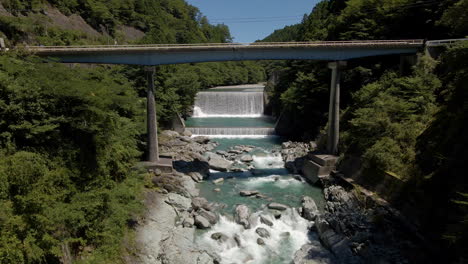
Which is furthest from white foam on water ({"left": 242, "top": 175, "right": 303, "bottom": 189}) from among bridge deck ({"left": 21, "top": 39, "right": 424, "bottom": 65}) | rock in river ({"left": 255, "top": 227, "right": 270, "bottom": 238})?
bridge deck ({"left": 21, "top": 39, "right": 424, "bottom": 65})

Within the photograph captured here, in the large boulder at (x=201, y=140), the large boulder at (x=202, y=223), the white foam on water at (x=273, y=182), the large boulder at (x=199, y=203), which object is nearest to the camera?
the large boulder at (x=202, y=223)

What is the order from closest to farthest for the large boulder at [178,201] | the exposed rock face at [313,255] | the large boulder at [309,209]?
1. the exposed rock face at [313,255]
2. the large boulder at [309,209]
3. the large boulder at [178,201]

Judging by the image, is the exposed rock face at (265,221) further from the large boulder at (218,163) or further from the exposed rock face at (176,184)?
the large boulder at (218,163)

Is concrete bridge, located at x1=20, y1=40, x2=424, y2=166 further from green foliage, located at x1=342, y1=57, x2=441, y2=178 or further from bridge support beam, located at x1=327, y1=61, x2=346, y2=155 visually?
green foliage, located at x1=342, y1=57, x2=441, y2=178

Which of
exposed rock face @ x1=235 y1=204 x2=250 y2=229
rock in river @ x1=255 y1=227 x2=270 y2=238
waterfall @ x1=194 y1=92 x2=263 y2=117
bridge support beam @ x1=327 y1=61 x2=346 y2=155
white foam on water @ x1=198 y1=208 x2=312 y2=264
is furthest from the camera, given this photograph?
waterfall @ x1=194 y1=92 x2=263 y2=117

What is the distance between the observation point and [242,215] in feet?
51.2

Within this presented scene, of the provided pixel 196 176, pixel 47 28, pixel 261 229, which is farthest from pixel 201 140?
pixel 47 28

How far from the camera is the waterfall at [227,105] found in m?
45.0

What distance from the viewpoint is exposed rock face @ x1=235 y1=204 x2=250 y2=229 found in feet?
49.4

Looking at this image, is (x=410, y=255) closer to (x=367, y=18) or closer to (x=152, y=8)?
(x=367, y=18)

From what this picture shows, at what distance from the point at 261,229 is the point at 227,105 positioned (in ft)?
105

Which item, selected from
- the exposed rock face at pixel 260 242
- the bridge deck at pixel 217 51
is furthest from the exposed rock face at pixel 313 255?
the bridge deck at pixel 217 51

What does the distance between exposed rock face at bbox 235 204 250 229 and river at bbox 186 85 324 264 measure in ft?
0.67

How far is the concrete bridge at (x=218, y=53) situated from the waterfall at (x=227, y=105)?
75.8 ft
